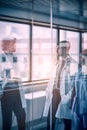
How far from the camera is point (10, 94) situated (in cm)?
269

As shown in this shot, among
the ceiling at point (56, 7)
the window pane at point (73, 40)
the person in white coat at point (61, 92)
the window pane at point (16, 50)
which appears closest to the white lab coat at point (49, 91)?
the person in white coat at point (61, 92)

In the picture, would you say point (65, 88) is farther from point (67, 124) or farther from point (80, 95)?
point (67, 124)

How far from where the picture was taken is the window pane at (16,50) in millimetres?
2691

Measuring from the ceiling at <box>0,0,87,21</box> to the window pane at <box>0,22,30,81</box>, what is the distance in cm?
23

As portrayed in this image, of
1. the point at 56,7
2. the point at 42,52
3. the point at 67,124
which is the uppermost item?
the point at 56,7

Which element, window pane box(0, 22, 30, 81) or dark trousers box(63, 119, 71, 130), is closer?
window pane box(0, 22, 30, 81)

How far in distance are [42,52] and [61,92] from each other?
484 millimetres

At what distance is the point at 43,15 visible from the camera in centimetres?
279

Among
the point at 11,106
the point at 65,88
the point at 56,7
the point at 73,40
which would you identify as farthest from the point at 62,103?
the point at 56,7

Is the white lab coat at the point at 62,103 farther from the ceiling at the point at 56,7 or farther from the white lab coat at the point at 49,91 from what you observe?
the ceiling at the point at 56,7

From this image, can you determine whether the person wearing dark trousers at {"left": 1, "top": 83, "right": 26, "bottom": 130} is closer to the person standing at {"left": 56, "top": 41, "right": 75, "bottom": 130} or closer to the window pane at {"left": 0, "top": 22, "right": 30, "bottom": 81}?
the window pane at {"left": 0, "top": 22, "right": 30, "bottom": 81}

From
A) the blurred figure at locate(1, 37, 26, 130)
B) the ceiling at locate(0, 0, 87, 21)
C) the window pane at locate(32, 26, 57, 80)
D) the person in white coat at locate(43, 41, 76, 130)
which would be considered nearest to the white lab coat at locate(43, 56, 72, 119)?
the person in white coat at locate(43, 41, 76, 130)

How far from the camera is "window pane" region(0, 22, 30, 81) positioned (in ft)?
8.83

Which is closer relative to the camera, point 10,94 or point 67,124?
point 10,94
